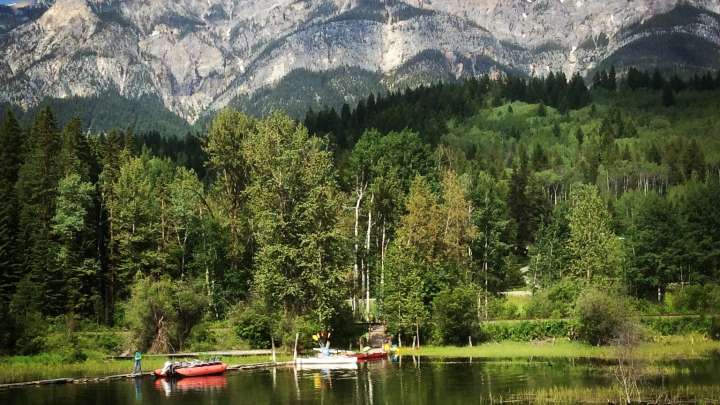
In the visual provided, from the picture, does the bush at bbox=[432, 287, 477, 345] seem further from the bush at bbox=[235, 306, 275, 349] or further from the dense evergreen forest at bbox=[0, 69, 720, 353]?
the bush at bbox=[235, 306, 275, 349]

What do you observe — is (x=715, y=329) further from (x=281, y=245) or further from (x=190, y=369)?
(x=190, y=369)

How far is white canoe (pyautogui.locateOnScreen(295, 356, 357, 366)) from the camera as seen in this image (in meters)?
72.6

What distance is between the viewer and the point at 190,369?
6794cm

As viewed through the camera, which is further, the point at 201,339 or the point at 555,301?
the point at 555,301

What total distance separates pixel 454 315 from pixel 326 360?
1669 cm

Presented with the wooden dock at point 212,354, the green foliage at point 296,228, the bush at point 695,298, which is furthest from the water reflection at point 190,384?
the bush at point 695,298

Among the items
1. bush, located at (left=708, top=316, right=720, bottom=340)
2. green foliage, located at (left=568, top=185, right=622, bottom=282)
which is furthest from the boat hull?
bush, located at (left=708, top=316, right=720, bottom=340)

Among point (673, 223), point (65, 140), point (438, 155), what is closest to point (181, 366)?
point (65, 140)

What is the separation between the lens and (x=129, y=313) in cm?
8062

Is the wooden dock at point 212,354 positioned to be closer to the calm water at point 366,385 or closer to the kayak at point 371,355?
the calm water at point 366,385

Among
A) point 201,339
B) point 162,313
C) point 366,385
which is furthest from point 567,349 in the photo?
point 162,313

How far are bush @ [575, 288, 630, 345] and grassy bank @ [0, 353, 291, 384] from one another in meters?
29.1

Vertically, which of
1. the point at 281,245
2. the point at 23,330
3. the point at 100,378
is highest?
the point at 281,245

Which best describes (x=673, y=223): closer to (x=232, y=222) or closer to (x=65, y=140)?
(x=232, y=222)
